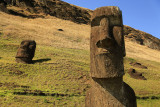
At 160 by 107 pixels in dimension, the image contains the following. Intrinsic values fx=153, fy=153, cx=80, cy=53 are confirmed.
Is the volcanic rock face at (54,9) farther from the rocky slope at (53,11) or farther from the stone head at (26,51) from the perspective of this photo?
the stone head at (26,51)

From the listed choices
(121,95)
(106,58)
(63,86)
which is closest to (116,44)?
(106,58)

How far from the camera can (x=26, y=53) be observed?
1374 cm

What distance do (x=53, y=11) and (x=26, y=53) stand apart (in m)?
41.3

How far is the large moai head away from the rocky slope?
137ft

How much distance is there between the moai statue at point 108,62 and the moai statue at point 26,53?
10765mm

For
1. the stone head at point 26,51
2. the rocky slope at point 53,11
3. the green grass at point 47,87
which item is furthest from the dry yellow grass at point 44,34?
the green grass at point 47,87

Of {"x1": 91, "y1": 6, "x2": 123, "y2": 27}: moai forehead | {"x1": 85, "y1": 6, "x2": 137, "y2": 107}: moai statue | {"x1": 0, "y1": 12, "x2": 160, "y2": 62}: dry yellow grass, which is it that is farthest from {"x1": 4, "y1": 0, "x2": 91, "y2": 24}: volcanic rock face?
{"x1": 85, "y1": 6, "x2": 137, "y2": 107}: moai statue

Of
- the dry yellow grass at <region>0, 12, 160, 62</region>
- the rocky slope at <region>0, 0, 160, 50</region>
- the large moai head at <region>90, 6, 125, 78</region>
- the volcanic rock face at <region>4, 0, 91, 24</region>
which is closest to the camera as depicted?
the large moai head at <region>90, 6, 125, 78</region>

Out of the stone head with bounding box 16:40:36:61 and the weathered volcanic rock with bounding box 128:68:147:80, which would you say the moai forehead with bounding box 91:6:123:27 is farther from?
the weathered volcanic rock with bounding box 128:68:147:80

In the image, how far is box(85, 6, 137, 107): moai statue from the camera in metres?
3.36

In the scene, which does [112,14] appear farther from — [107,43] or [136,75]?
[136,75]

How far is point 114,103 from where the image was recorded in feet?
11.1

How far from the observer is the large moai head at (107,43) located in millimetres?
3342

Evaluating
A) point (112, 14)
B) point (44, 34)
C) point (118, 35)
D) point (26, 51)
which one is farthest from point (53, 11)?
point (118, 35)
